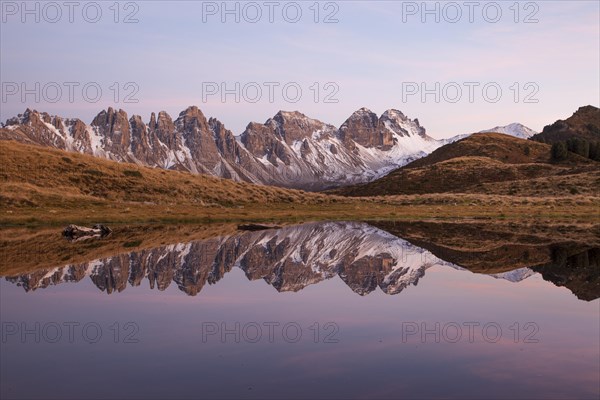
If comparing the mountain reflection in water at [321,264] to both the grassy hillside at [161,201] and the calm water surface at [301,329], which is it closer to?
the calm water surface at [301,329]

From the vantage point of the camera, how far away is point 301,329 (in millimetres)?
18984

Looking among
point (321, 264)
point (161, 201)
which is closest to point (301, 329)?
point (321, 264)

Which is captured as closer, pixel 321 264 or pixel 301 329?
pixel 301 329

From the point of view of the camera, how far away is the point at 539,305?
75.7ft

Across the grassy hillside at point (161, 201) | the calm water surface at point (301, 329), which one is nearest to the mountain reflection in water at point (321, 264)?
the calm water surface at point (301, 329)

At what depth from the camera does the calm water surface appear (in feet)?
44.7

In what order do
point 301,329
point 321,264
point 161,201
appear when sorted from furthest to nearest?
point 161,201
point 321,264
point 301,329

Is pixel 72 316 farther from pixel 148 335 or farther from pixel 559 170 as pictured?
pixel 559 170

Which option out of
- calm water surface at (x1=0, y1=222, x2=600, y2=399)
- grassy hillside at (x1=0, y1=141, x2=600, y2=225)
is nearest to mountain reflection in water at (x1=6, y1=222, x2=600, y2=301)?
calm water surface at (x1=0, y1=222, x2=600, y2=399)

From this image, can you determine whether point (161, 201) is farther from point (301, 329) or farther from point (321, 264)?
point (301, 329)

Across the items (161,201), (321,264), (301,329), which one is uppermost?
(161,201)

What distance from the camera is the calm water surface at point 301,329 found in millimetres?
13617

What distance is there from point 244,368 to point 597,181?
472ft

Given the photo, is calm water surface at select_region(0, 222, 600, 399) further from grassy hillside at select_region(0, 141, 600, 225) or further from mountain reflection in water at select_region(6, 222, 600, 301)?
grassy hillside at select_region(0, 141, 600, 225)
